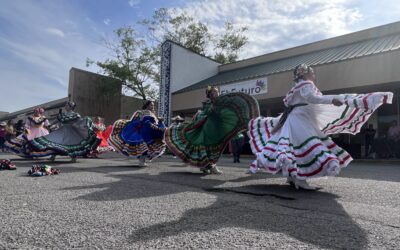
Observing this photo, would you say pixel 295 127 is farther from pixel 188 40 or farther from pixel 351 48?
pixel 188 40

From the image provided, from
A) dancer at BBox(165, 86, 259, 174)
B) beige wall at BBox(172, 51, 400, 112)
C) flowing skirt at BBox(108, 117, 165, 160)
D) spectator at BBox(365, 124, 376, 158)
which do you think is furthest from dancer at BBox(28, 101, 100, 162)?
spectator at BBox(365, 124, 376, 158)

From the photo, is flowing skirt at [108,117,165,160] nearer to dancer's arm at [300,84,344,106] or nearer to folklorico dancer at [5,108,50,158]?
folklorico dancer at [5,108,50,158]

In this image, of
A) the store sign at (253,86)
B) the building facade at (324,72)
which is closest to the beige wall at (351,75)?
the building facade at (324,72)

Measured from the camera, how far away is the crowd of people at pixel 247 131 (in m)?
4.01

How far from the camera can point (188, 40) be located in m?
32.1

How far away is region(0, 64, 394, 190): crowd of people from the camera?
4.01 meters

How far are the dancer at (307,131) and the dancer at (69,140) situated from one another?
5.56m

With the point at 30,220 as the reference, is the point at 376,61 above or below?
above

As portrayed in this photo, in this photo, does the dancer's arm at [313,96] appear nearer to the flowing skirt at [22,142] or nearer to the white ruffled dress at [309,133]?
the white ruffled dress at [309,133]

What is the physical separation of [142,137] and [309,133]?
4.37m

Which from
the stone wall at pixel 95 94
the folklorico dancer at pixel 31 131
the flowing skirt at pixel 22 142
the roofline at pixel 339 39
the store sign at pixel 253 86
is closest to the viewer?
the flowing skirt at pixel 22 142

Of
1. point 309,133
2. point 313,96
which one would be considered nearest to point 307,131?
point 309,133

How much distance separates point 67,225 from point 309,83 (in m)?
3.34

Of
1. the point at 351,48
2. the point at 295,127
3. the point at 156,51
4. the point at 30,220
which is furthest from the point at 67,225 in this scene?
the point at 156,51
